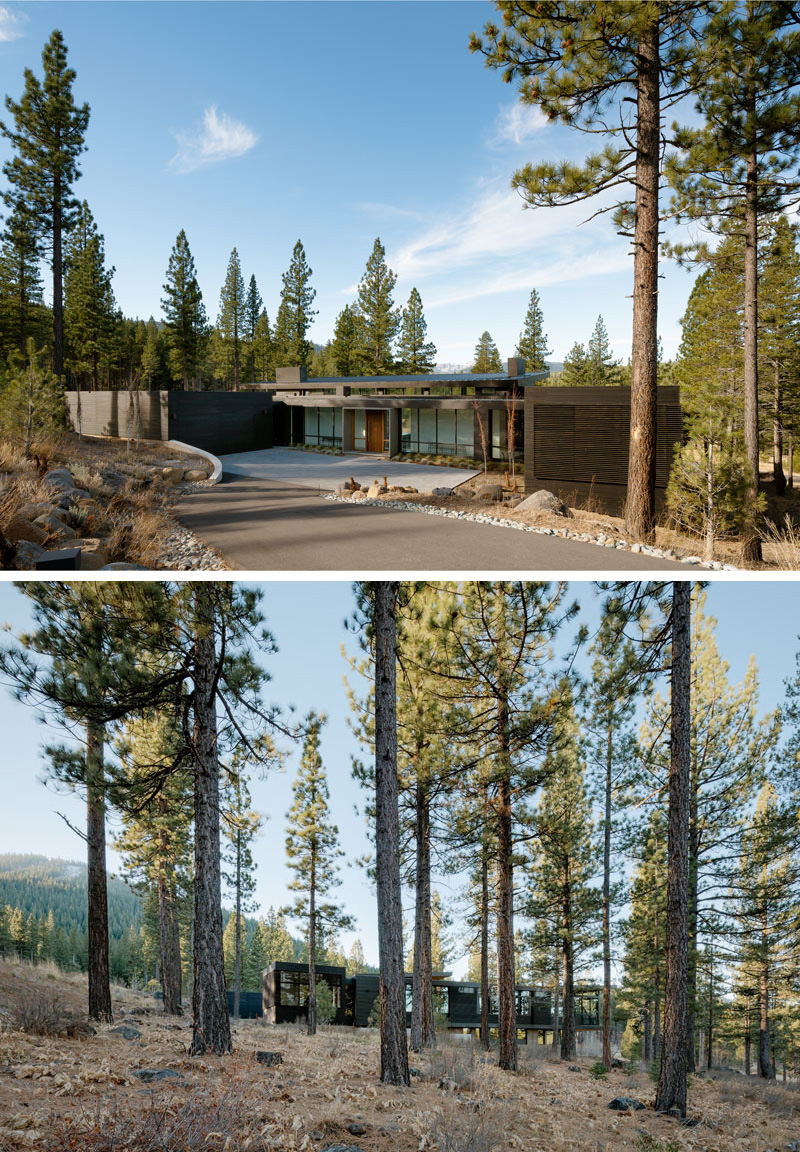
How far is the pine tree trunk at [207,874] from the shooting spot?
643 centimetres

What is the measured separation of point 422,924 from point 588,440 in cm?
998

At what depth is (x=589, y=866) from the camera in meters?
14.8

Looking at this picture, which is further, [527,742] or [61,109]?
[61,109]

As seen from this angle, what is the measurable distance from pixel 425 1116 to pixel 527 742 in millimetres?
4547

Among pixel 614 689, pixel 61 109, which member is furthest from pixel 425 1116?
pixel 61 109

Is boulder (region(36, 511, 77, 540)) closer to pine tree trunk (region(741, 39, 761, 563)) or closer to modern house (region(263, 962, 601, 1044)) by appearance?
pine tree trunk (region(741, 39, 761, 563))

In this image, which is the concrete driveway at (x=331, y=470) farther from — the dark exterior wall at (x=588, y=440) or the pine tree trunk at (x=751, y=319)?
the pine tree trunk at (x=751, y=319)

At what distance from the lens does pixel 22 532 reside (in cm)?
682

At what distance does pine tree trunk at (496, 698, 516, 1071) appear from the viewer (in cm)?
870

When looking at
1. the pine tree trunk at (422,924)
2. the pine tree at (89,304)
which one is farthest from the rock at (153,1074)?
the pine tree at (89,304)

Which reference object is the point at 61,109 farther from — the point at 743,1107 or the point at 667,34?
the point at 743,1107

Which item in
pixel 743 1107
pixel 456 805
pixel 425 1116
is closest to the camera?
pixel 425 1116

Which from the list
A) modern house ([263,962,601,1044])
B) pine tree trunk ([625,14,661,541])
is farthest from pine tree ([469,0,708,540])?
modern house ([263,962,601,1044])

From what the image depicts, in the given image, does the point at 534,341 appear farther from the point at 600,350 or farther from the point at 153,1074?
the point at 153,1074
